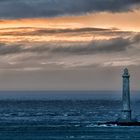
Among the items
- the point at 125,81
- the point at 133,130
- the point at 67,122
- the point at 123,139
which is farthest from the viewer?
the point at 67,122

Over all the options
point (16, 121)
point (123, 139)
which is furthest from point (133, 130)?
point (16, 121)

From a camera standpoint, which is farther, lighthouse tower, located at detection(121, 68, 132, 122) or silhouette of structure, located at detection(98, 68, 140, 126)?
lighthouse tower, located at detection(121, 68, 132, 122)

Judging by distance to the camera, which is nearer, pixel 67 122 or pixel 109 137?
pixel 109 137

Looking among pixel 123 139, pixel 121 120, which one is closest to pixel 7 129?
pixel 121 120

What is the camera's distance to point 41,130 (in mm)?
107312

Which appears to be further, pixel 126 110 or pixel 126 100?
pixel 126 100

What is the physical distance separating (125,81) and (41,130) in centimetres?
1177

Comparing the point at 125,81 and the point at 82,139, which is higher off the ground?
the point at 125,81

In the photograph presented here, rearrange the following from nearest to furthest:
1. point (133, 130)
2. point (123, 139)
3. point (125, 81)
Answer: point (123, 139) → point (133, 130) → point (125, 81)

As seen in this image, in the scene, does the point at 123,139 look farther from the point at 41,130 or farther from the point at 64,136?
the point at 41,130

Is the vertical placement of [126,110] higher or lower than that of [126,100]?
lower

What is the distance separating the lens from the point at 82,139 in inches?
3681

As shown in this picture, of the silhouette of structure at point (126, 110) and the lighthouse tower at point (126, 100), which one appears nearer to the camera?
the silhouette of structure at point (126, 110)

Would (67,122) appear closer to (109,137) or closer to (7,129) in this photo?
(7,129)
